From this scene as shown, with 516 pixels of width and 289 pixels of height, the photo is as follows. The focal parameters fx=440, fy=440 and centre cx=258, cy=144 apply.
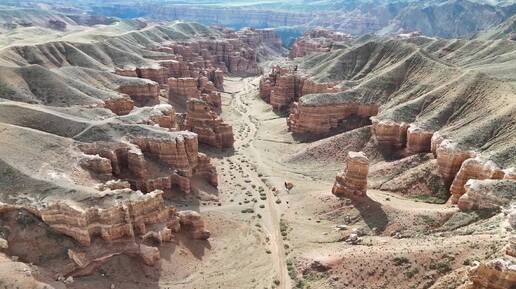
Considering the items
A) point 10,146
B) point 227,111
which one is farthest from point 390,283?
point 227,111

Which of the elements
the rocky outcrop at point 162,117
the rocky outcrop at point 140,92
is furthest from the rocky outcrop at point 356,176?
the rocky outcrop at point 140,92

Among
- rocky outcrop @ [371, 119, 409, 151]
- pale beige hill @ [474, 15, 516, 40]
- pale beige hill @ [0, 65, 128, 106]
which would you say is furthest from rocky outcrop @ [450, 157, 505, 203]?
pale beige hill @ [474, 15, 516, 40]

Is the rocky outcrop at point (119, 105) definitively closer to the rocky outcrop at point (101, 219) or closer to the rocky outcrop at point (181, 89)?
the rocky outcrop at point (181, 89)

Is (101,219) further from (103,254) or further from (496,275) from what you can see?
(496,275)

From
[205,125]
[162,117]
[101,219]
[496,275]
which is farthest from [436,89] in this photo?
[101,219]

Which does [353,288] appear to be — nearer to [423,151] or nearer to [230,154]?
[423,151]
